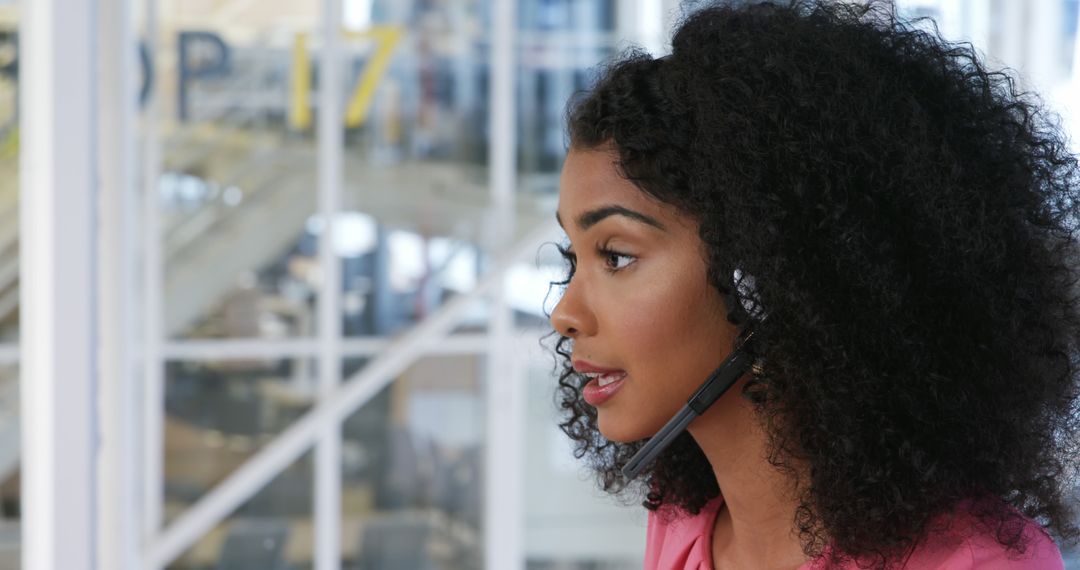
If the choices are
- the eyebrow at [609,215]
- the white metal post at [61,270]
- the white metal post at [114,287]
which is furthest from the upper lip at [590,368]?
the white metal post at [114,287]

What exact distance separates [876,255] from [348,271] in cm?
406

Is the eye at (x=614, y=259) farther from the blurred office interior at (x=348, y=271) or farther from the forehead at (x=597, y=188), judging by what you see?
the blurred office interior at (x=348, y=271)

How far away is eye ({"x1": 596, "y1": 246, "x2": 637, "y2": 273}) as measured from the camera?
4.13ft

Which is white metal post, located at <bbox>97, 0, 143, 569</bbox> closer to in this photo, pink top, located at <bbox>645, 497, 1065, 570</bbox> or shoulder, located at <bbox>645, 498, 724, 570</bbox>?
shoulder, located at <bbox>645, 498, 724, 570</bbox>

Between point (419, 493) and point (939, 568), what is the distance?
168 inches

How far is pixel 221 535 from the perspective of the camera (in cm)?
505

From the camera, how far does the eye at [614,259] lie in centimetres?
126

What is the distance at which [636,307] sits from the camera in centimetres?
124

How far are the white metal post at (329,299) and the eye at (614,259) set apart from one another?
3.78 metres

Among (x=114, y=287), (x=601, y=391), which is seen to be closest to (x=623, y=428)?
(x=601, y=391)

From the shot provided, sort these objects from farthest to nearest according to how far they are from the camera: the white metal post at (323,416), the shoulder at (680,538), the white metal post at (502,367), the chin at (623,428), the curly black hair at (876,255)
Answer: the white metal post at (502,367)
the white metal post at (323,416)
the shoulder at (680,538)
the chin at (623,428)
the curly black hair at (876,255)

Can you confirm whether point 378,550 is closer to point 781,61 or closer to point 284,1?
point 284,1

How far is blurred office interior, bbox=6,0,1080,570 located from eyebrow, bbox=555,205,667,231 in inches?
140

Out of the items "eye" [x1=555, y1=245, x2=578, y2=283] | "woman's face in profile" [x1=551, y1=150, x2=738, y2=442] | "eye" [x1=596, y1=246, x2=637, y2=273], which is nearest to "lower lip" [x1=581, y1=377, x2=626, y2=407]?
"woman's face in profile" [x1=551, y1=150, x2=738, y2=442]
